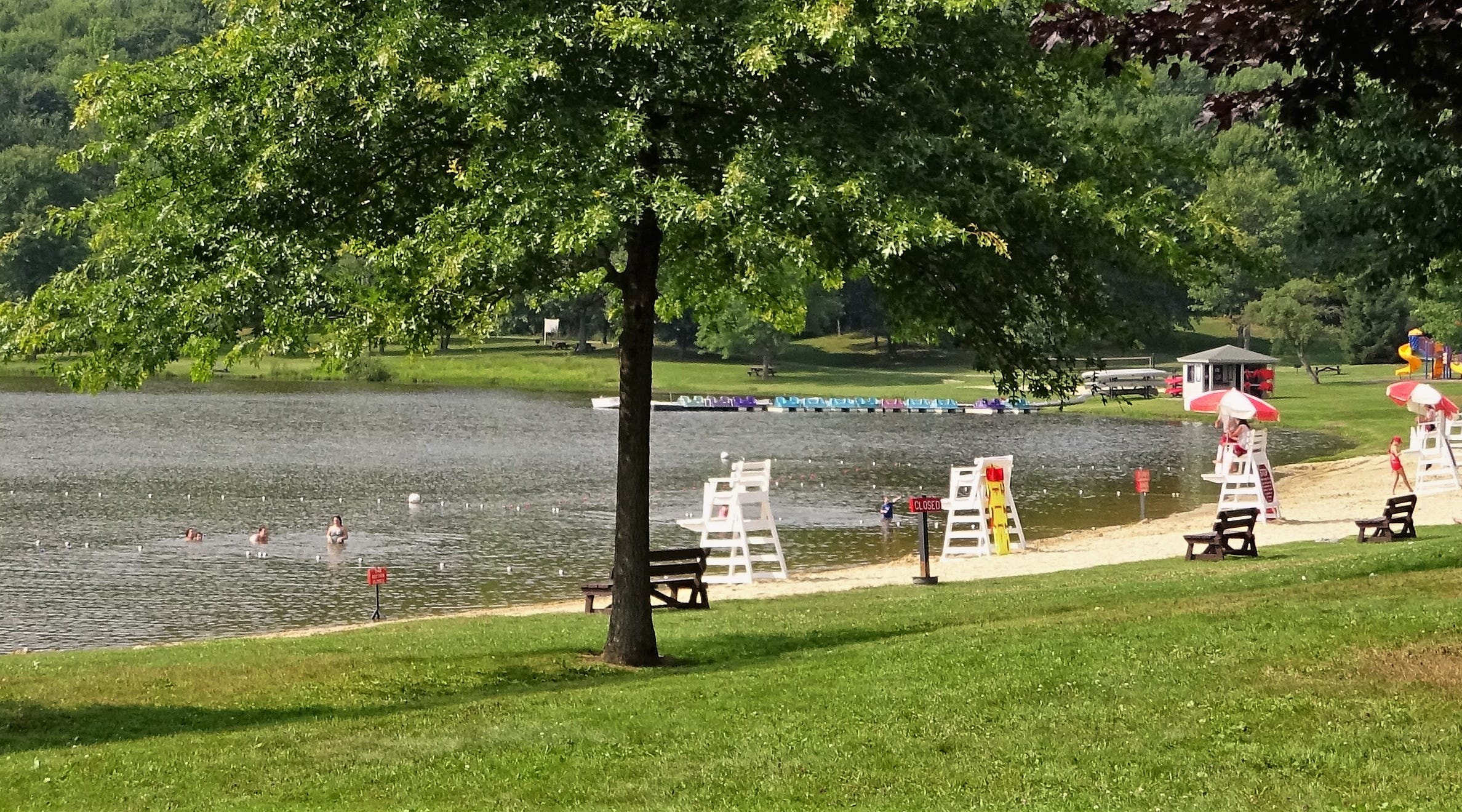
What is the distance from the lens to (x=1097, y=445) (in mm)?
62250

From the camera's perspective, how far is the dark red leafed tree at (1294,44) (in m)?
9.05

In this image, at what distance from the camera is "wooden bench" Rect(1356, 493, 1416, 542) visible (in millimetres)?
25938

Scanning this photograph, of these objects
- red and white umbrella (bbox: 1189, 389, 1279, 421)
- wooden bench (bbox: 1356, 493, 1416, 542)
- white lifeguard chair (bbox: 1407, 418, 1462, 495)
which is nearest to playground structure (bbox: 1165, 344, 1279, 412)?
white lifeguard chair (bbox: 1407, 418, 1462, 495)

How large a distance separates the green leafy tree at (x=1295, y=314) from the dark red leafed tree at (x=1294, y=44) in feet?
259

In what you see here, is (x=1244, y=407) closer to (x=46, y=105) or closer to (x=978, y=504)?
(x=978, y=504)

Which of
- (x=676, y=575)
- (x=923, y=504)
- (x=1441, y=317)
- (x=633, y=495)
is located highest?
(x=1441, y=317)

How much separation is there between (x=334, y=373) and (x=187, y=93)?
2.89 m

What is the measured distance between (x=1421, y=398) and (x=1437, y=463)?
3.97 metres

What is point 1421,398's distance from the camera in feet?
119

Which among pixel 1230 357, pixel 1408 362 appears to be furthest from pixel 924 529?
pixel 1408 362

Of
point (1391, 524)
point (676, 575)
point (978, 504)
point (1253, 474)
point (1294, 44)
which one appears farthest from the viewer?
point (1253, 474)

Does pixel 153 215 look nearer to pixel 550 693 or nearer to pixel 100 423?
pixel 550 693

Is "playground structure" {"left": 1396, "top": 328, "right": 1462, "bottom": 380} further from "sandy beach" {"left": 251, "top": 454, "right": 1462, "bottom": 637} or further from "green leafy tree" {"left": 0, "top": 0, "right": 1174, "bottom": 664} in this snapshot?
"green leafy tree" {"left": 0, "top": 0, "right": 1174, "bottom": 664}

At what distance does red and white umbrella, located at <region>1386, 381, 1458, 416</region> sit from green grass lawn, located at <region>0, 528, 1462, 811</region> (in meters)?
20.2
